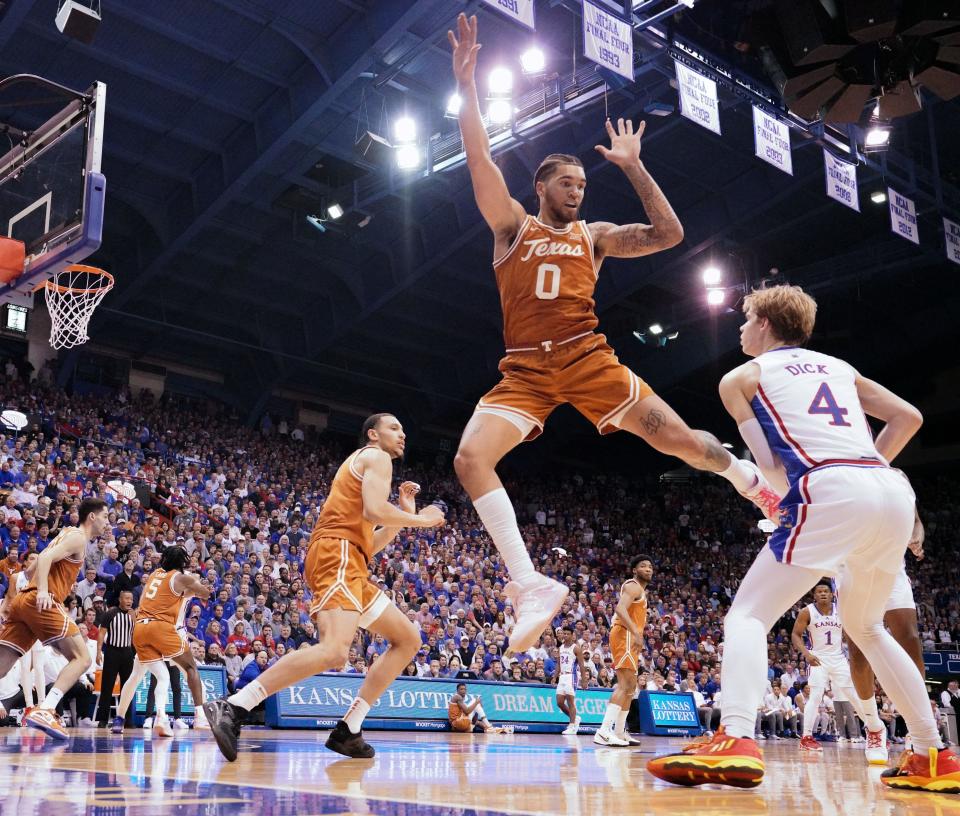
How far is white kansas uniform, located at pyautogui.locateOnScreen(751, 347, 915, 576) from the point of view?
3756mm

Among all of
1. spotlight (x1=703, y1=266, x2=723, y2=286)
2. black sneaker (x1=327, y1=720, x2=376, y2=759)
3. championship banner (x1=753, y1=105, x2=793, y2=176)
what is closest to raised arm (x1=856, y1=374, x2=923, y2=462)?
black sneaker (x1=327, y1=720, x2=376, y2=759)

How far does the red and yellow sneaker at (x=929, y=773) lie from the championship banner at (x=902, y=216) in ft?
58.4

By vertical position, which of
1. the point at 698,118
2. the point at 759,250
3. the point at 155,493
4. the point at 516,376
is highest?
the point at 759,250

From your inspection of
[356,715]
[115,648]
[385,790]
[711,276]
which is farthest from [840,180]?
[385,790]

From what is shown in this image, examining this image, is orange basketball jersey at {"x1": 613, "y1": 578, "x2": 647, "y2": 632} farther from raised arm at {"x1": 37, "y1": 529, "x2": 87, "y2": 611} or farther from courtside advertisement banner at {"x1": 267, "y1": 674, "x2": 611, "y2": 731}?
raised arm at {"x1": 37, "y1": 529, "x2": 87, "y2": 611}

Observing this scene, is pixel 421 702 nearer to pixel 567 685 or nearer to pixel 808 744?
pixel 567 685

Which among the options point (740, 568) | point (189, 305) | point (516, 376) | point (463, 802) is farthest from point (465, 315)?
point (463, 802)

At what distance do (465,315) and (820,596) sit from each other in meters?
19.0

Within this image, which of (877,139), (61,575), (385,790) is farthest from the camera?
(877,139)

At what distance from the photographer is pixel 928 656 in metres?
24.5

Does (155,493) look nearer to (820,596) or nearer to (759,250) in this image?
(820,596)

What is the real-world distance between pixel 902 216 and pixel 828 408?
1858cm

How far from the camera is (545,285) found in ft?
16.1

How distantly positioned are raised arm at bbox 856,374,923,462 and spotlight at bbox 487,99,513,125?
630 inches
